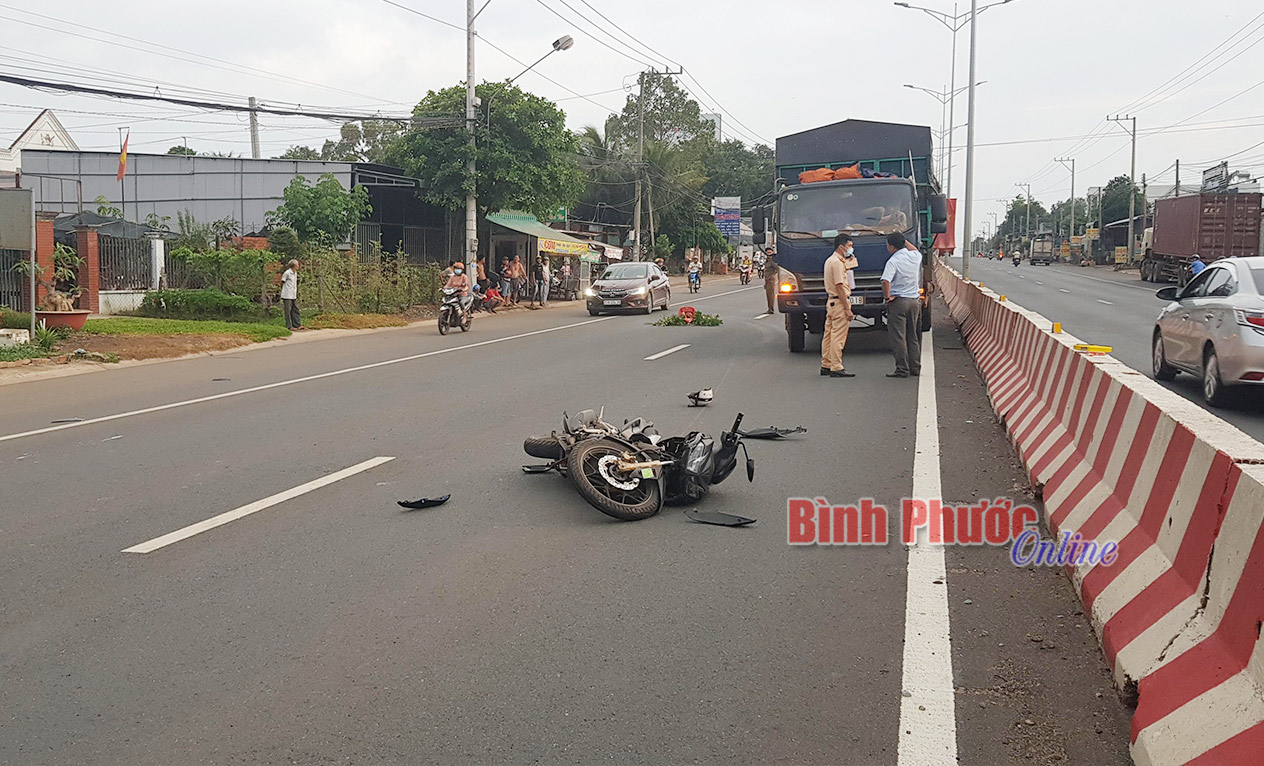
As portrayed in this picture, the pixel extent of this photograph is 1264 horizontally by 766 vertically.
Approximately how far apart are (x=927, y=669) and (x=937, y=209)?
13.3m

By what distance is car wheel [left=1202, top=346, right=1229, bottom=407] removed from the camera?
10.5m

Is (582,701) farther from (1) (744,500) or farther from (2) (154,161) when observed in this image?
(2) (154,161)

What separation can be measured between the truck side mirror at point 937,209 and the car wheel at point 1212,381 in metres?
5.90

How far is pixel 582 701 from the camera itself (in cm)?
380

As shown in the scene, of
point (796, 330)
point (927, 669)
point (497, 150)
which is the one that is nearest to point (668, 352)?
point (796, 330)

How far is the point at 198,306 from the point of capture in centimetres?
2422

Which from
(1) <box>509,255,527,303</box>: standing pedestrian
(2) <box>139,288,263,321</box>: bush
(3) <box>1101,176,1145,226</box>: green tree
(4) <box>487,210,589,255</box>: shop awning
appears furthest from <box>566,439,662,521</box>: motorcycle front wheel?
(3) <box>1101,176,1145,226</box>: green tree

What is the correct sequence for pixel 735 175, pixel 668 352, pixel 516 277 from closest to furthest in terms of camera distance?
Answer: pixel 668 352 < pixel 516 277 < pixel 735 175

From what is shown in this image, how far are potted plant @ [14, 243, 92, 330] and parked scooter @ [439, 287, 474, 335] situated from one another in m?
6.78

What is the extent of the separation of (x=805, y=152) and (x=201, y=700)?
15.9 metres

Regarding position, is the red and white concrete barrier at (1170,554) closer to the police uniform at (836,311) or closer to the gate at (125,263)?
the police uniform at (836,311)

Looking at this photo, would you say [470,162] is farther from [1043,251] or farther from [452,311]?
[1043,251]

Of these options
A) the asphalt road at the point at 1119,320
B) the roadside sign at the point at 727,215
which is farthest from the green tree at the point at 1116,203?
the asphalt road at the point at 1119,320

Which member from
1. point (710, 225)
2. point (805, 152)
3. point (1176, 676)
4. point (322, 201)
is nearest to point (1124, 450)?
point (1176, 676)
